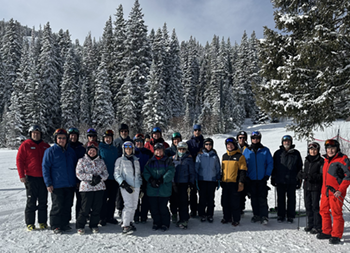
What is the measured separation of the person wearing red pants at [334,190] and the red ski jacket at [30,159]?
566 cm

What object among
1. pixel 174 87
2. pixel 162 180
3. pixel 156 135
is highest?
pixel 174 87

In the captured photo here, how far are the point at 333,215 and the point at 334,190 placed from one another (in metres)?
0.47

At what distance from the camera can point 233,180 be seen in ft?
18.0

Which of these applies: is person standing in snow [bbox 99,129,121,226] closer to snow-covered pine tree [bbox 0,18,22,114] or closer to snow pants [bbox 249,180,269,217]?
snow pants [bbox 249,180,269,217]

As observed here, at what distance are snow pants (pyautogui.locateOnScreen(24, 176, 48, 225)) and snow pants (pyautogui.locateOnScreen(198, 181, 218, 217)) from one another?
332 cm

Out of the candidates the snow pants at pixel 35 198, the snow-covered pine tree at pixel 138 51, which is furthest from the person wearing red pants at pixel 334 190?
the snow-covered pine tree at pixel 138 51

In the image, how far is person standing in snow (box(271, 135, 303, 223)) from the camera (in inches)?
221

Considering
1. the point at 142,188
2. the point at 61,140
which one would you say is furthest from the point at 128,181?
the point at 61,140

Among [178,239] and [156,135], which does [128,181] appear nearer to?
[178,239]

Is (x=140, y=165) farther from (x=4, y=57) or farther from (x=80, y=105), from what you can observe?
(x=4, y=57)

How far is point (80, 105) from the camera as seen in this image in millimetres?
38219

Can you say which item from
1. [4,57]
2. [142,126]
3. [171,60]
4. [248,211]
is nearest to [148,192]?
[248,211]

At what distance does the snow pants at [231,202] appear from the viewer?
17.9 ft

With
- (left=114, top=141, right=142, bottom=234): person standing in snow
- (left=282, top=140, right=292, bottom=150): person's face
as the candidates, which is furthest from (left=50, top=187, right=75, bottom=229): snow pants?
(left=282, top=140, right=292, bottom=150): person's face
